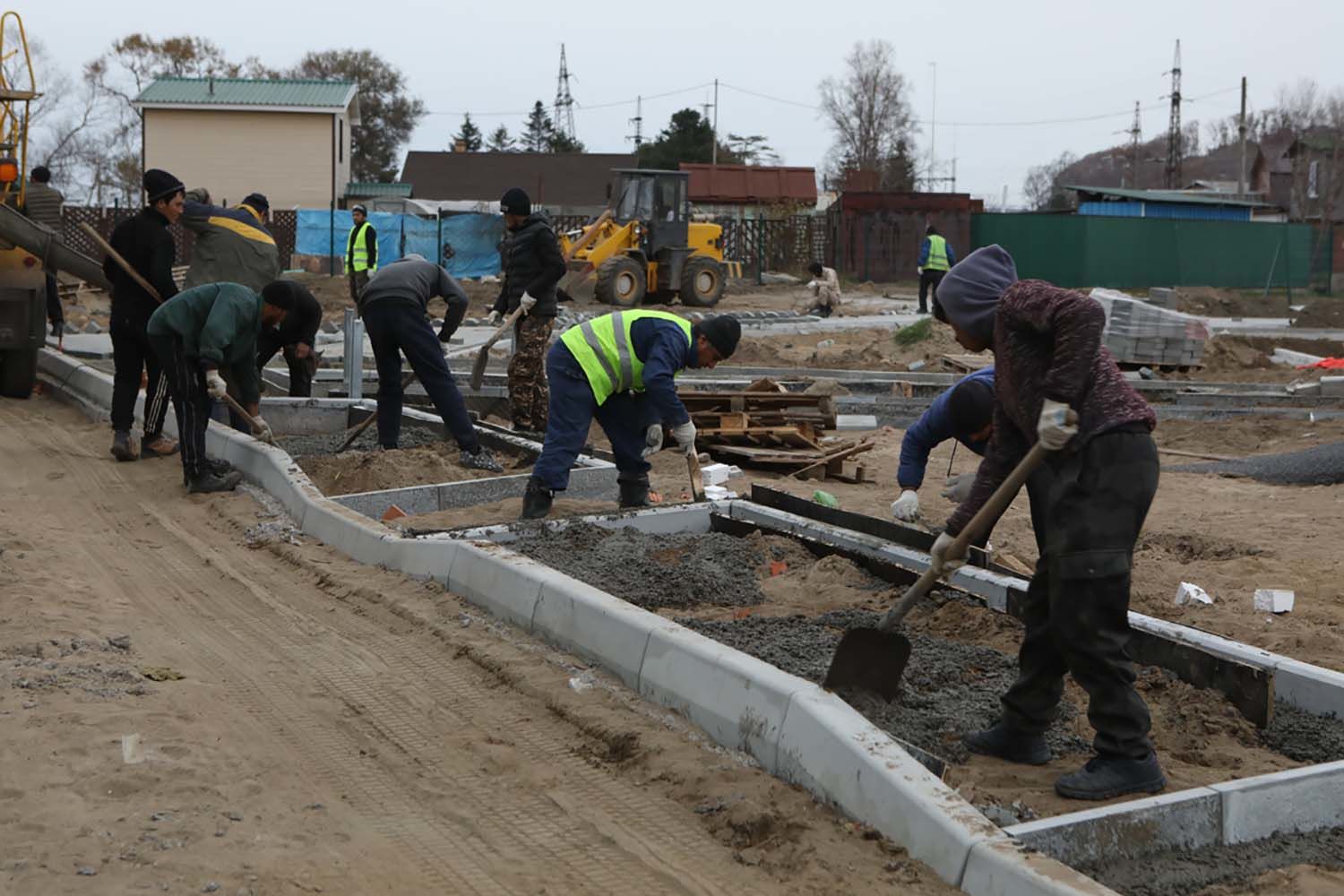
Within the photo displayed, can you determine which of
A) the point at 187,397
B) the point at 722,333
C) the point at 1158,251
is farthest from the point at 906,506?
the point at 1158,251

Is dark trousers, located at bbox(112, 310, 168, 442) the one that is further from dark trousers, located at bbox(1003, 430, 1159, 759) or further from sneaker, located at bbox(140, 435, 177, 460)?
dark trousers, located at bbox(1003, 430, 1159, 759)

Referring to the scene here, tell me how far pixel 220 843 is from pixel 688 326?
4545mm

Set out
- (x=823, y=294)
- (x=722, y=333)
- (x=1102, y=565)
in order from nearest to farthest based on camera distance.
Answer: (x=1102, y=565) → (x=722, y=333) → (x=823, y=294)

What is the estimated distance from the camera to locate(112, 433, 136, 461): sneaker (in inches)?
438

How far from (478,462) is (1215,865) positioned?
6871 millimetres

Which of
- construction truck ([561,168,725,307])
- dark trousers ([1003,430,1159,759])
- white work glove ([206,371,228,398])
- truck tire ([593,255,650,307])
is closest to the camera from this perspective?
dark trousers ([1003,430,1159,759])

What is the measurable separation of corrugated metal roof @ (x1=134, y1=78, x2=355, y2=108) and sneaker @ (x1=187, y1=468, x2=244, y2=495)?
134 feet

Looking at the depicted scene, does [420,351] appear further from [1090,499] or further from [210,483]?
[1090,499]

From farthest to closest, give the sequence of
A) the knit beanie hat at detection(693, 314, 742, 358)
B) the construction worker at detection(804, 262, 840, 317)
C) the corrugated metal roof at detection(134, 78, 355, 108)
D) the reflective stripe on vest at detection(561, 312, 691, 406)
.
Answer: the corrugated metal roof at detection(134, 78, 355, 108) < the construction worker at detection(804, 262, 840, 317) < the reflective stripe on vest at detection(561, 312, 691, 406) < the knit beanie hat at detection(693, 314, 742, 358)

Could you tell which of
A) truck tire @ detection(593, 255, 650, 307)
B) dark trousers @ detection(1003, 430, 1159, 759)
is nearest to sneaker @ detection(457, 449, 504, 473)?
dark trousers @ detection(1003, 430, 1159, 759)

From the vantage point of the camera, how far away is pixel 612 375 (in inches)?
330

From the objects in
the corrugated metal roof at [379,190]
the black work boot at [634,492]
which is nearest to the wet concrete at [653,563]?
the black work boot at [634,492]

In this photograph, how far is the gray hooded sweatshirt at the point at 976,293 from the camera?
525cm

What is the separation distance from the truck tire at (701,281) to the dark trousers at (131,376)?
1933cm
